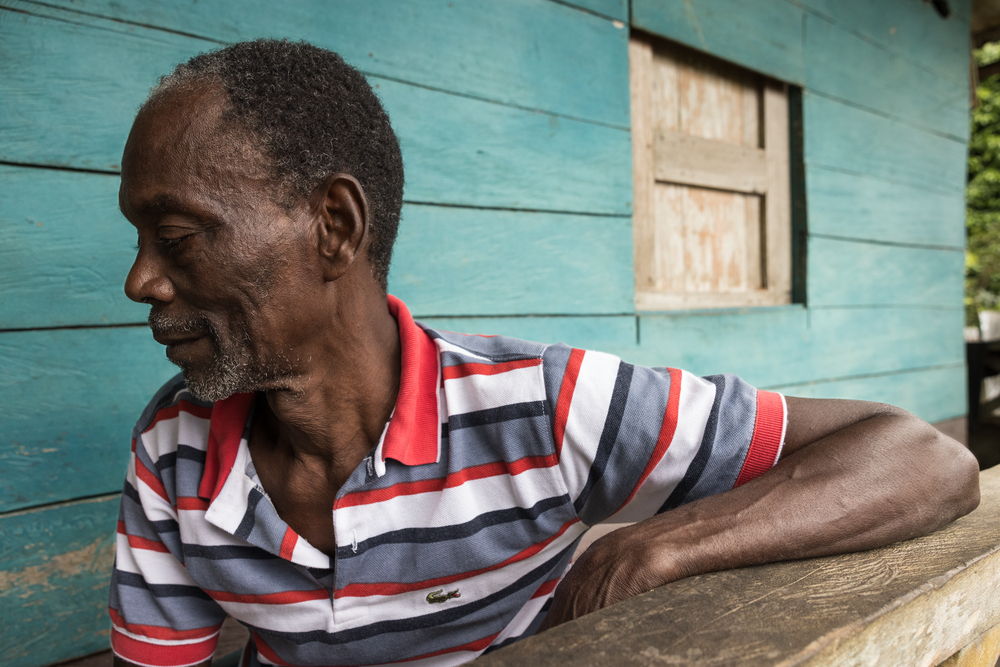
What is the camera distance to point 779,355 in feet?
9.67

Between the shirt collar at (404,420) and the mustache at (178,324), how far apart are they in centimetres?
20

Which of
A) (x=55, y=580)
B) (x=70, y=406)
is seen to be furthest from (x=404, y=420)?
(x=55, y=580)

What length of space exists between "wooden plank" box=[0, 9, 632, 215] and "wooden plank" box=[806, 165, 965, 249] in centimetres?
115

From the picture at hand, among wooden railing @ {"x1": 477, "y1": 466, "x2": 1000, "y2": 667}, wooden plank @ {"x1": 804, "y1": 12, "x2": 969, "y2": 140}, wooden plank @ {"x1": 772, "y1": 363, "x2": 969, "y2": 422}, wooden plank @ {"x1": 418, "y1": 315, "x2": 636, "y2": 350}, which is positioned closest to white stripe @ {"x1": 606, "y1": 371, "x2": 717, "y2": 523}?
wooden railing @ {"x1": 477, "y1": 466, "x2": 1000, "y2": 667}

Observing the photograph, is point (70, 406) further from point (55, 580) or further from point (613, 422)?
point (613, 422)

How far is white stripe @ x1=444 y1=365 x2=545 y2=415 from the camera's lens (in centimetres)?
114

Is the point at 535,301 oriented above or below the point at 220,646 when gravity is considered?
above

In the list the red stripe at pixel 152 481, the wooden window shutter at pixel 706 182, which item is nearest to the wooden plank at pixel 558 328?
the wooden window shutter at pixel 706 182

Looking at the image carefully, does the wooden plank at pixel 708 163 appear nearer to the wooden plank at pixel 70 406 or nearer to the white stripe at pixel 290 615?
the wooden plank at pixel 70 406

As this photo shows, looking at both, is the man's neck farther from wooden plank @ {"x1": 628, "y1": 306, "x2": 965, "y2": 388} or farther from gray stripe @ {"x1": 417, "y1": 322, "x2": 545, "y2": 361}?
wooden plank @ {"x1": 628, "y1": 306, "x2": 965, "y2": 388}

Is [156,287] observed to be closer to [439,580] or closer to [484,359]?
[484,359]

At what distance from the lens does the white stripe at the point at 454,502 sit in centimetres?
114

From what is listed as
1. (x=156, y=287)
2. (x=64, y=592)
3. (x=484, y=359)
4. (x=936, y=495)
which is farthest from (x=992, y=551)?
(x=64, y=592)

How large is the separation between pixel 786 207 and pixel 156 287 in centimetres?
263
